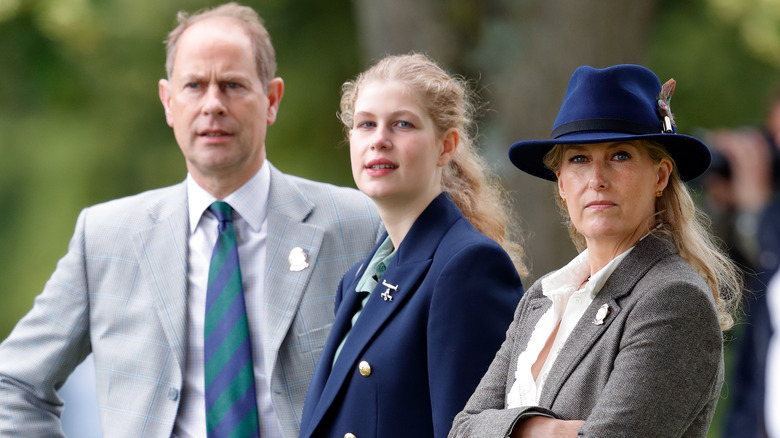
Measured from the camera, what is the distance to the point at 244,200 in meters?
4.05

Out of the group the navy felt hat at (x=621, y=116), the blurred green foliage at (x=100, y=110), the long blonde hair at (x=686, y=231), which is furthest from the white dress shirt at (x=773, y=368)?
the navy felt hat at (x=621, y=116)

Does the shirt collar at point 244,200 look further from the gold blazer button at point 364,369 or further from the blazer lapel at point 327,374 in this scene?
the gold blazer button at point 364,369

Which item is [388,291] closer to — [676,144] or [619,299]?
[619,299]

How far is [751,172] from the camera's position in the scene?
7.14m

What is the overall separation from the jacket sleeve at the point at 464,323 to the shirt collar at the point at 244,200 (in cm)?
115

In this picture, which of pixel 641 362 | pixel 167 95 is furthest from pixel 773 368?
pixel 641 362

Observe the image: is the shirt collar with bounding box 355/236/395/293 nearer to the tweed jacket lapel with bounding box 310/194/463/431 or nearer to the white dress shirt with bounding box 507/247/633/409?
the tweed jacket lapel with bounding box 310/194/463/431

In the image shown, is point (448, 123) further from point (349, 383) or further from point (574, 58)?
point (574, 58)

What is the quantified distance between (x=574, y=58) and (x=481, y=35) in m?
0.50

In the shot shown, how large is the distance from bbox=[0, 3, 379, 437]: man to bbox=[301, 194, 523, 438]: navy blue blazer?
580 millimetres

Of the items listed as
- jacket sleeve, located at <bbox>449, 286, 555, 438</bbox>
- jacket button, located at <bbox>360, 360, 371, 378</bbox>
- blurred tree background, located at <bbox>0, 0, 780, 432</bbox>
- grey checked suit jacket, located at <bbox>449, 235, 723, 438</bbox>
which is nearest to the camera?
grey checked suit jacket, located at <bbox>449, 235, 723, 438</bbox>

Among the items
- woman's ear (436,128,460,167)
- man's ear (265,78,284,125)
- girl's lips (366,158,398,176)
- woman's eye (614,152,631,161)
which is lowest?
woman's eye (614,152,631,161)

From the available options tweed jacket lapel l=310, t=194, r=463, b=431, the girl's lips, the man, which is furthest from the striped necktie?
the girl's lips

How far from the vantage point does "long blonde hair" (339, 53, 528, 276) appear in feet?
→ 10.9
